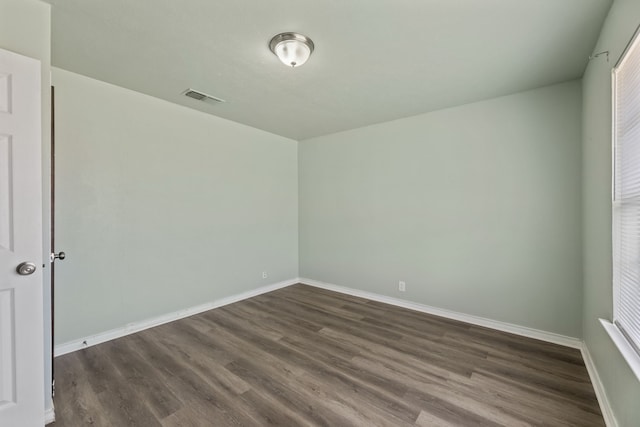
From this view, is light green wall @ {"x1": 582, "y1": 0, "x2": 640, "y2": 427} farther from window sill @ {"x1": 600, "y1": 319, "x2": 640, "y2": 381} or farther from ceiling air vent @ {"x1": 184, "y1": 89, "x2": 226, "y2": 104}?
ceiling air vent @ {"x1": 184, "y1": 89, "x2": 226, "y2": 104}

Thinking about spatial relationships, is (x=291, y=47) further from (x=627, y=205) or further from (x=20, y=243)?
(x=627, y=205)

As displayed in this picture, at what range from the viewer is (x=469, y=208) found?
328 cm

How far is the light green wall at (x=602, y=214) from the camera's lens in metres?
1.47

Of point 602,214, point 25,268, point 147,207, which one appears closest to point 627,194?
point 602,214

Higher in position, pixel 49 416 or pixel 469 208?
pixel 469 208

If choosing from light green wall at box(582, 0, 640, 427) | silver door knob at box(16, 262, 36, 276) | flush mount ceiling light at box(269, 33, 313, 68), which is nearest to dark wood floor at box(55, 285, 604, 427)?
light green wall at box(582, 0, 640, 427)

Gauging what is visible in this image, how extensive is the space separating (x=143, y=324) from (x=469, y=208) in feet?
13.4

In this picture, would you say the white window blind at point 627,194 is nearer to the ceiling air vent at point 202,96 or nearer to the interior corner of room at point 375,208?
the interior corner of room at point 375,208

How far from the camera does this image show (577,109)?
Result: 2.64 metres

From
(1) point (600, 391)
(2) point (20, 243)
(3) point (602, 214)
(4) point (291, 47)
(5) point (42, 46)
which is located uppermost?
(4) point (291, 47)

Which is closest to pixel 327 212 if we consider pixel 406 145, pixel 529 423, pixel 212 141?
pixel 406 145

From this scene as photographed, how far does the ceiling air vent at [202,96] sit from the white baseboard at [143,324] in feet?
8.61

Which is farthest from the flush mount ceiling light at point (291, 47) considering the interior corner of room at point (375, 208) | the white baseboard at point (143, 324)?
the white baseboard at point (143, 324)

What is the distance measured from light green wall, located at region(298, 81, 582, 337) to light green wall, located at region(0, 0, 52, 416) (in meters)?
3.47
